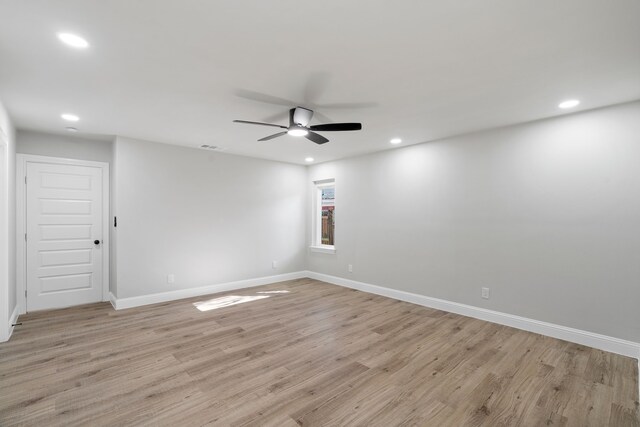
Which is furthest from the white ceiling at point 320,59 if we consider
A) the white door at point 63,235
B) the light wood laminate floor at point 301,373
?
the light wood laminate floor at point 301,373

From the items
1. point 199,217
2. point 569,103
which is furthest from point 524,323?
point 199,217

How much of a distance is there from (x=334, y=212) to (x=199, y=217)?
2.55m

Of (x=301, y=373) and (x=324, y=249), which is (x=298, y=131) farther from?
(x=324, y=249)

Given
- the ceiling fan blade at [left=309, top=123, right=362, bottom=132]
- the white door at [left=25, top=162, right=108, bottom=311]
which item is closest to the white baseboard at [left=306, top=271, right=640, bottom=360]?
the ceiling fan blade at [left=309, top=123, right=362, bottom=132]

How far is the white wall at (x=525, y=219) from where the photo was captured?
306 cm

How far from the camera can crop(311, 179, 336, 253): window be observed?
6.51m

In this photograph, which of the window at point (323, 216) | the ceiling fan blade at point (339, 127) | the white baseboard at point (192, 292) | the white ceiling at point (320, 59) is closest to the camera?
the white ceiling at point (320, 59)

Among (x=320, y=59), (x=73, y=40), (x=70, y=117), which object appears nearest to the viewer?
(x=73, y=40)

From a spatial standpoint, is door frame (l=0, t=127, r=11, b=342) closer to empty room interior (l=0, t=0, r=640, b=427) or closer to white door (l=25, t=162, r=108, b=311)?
empty room interior (l=0, t=0, r=640, b=427)

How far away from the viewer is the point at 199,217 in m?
5.12

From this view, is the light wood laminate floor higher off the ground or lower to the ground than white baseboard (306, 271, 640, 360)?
lower

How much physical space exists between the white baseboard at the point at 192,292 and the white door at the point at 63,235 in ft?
1.80

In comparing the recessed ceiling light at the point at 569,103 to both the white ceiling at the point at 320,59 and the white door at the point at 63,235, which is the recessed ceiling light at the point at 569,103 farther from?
the white door at the point at 63,235

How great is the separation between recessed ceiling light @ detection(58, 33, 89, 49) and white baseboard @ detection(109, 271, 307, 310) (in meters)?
3.58
